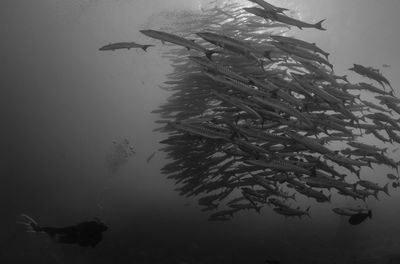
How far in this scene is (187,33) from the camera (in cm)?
1109

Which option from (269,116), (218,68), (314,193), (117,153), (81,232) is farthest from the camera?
(117,153)

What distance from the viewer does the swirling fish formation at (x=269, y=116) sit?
5.87 meters

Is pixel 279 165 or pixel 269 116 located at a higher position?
pixel 269 116

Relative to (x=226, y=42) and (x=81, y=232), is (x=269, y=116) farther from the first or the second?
(x=81, y=232)

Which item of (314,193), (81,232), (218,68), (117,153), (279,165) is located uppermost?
(117,153)

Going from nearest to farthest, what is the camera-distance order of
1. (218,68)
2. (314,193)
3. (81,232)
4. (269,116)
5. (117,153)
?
(81,232) → (218,68) → (269,116) → (314,193) → (117,153)

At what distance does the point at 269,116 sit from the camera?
21.6 ft

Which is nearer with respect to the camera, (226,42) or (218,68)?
(226,42)

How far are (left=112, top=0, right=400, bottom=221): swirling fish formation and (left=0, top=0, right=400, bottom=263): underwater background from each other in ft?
10.0

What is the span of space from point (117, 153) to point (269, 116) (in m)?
15.6

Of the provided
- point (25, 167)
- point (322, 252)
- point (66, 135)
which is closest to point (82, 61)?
point (66, 135)

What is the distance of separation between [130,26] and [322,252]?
20.8 metres

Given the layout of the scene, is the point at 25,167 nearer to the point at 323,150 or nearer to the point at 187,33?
the point at 187,33

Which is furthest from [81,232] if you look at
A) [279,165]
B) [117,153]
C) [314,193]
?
[117,153]
